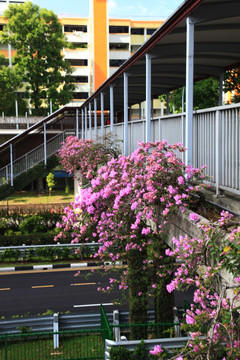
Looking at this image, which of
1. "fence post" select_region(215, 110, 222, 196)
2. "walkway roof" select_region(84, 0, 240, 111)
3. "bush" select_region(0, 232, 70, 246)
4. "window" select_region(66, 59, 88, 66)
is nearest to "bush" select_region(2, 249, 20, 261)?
"bush" select_region(0, 232, 70, 246)

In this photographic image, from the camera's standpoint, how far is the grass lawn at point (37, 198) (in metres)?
46.4

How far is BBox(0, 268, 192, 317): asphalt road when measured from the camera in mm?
16766

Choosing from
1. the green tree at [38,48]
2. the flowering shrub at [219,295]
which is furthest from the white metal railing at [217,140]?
the green tree at [38,48]

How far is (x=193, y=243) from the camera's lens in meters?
5.30

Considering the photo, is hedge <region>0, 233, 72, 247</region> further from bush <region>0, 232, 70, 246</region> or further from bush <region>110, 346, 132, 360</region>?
bush <region>110, 346, 132, 360</region>

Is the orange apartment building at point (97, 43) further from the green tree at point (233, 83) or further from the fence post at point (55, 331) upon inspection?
the fence post at point (55, 331)

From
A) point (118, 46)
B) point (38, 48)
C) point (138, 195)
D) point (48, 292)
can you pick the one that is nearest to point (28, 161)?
point (48, 292)

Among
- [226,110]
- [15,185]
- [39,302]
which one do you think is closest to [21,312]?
[39,302]

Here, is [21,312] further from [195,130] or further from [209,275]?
[209,275]

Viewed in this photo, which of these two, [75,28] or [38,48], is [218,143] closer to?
[38,48]

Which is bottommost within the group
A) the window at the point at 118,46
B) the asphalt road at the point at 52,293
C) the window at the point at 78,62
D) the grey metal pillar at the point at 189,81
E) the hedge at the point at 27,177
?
the asphalt road at the point at 52,293

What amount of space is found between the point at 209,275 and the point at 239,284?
37cm

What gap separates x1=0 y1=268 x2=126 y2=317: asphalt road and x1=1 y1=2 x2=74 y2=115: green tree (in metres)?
33.1

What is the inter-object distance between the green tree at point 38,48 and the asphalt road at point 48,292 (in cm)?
3314
